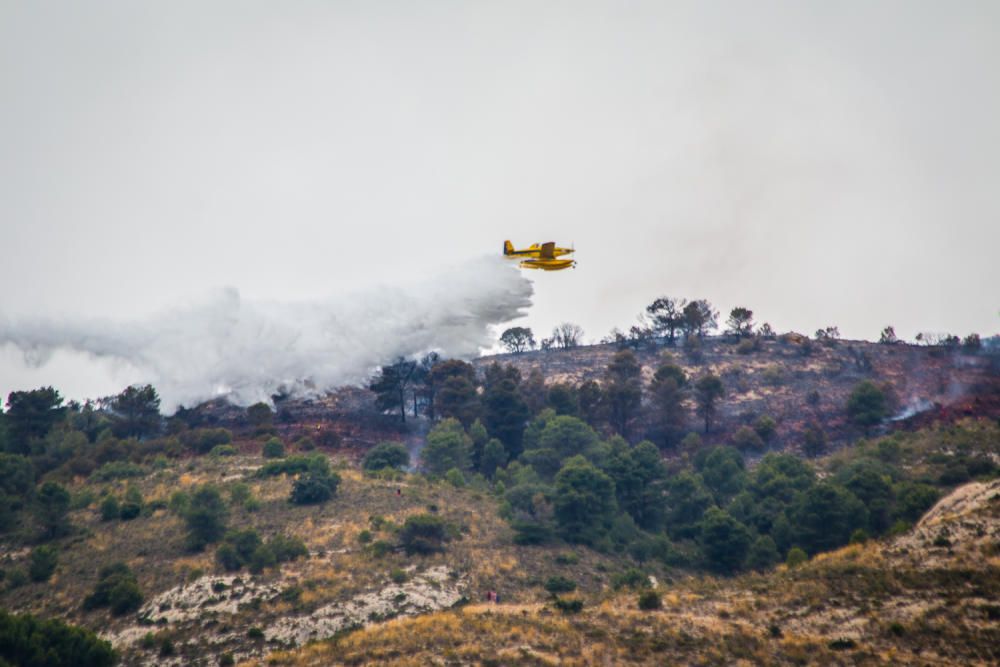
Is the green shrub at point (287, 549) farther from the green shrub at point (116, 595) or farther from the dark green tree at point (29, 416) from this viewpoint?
the dark green tree at point (29, 416)

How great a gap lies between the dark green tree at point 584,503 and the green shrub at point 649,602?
22.5 meters

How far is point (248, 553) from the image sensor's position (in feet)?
161

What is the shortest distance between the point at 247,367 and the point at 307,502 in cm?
3697

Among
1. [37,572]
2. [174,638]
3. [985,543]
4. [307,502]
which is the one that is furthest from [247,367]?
[985,543]

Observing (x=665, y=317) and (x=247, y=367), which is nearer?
(x=247, y=367)

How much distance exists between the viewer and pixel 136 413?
281ft

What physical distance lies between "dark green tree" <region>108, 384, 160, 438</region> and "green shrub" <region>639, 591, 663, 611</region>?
240 ft

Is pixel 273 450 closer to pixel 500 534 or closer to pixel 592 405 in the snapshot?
pixel 500 534

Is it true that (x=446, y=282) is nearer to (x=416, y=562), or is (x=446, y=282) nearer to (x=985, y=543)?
(x=416, y=562)

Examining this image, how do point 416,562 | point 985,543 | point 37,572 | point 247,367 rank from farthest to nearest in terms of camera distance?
point 247,367 < point 416,562 < point 37,572 < point 985,543

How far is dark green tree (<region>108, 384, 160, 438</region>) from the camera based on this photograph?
3332 inches

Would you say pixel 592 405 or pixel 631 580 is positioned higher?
pixel 592 405

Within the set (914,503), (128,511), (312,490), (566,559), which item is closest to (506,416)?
(312,490)

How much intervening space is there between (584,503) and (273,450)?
38251mm
